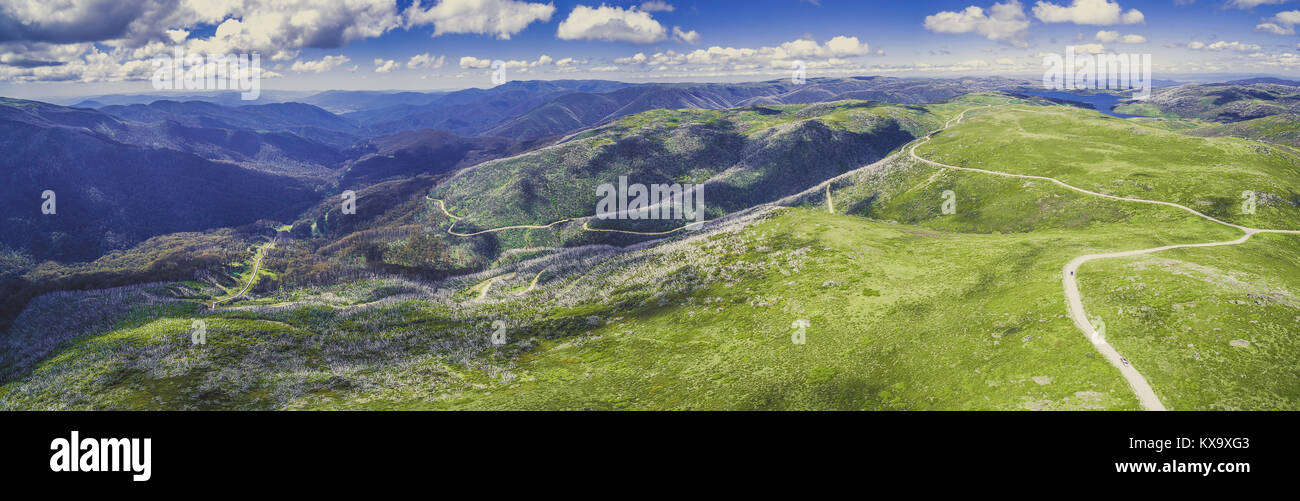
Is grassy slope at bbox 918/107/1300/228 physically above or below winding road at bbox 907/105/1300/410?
above

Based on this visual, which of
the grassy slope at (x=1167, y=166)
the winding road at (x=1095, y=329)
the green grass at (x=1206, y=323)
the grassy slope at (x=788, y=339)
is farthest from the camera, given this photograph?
the grassy slope at (x=1167, y=166)

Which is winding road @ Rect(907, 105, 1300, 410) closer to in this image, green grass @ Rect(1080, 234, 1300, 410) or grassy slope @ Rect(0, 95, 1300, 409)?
green grass @ Rect(1080, 234, 1300, 410)

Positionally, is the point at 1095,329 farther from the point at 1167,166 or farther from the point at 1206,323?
the point at 1167,166

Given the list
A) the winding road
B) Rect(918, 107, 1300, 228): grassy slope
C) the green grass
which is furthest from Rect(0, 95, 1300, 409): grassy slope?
Rect(918, 107, 1300, 228): grassy slope

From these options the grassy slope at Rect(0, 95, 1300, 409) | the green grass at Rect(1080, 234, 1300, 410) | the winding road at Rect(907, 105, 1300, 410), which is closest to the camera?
the green grass at Rect(1080, 234, 1300, 410)

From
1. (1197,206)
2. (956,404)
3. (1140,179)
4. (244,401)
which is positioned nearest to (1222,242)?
(1197,206)

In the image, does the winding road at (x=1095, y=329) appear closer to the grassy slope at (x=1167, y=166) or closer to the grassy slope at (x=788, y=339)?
the grassy slope at (x=788, y=339)

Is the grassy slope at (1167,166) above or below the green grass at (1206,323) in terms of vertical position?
above

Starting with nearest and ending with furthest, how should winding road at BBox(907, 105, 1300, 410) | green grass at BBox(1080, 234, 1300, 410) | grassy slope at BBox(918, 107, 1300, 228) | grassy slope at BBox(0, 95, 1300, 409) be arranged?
green grass at BBox(1080, 234, 1300, 410) < winding road at BBox(907, 105, 1300, 410) < grassy slope at BBox(0, 95, 1300, 409) < grassy slope at BBox(918, 107, 1300, 228)

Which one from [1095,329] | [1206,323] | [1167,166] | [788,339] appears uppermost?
[1167,166]

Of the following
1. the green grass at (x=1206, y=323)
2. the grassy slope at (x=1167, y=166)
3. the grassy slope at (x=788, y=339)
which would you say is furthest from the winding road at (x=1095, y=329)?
the grassy slope at (x=1167, y=166)

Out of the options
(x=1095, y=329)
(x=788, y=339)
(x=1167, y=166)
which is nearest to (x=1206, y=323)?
Answer: (x=1095, y=329)
